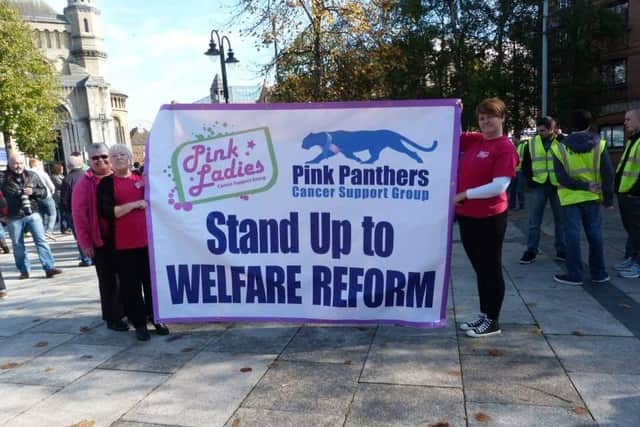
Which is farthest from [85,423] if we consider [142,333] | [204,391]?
[142,333]

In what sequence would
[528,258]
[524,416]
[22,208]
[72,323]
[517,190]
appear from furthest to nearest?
[517,190] → [22,208] → [528,258] → [72,323] → [524,416]

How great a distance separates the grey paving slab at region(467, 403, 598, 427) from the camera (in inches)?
106

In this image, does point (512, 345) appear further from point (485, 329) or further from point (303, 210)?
point (303, 210)

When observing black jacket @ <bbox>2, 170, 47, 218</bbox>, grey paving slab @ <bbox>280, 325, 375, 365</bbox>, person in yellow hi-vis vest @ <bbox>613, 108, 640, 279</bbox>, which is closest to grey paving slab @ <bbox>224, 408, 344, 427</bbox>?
grey paving slab @ <bbox>280, 325, 375, 365</bbox>

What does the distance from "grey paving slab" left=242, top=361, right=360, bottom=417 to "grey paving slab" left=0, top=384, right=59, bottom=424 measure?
4.94ft

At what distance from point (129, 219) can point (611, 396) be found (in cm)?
389

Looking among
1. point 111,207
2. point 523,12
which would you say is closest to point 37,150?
point 523,12

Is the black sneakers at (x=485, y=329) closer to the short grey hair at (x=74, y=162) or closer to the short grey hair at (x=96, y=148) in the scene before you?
the short grey hair at (x=96, y=148)

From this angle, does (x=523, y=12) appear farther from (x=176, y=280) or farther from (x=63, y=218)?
(x=176, y=280)

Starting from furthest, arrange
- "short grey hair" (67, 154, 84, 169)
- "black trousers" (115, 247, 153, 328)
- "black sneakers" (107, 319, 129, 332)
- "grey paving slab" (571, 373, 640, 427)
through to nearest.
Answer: "short grey hair" (67, 154, 84, 169)
"black sneakers" (107, 319, 129, 332)
"black trousers" (115, 247, 153, 328)
"grey paving slab" (571, 373, 640, 427)

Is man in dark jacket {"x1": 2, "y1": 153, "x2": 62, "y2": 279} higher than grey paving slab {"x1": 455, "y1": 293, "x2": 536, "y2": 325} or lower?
higher

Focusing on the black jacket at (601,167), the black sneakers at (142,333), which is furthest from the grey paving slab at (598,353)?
the black sneakers at (142,333)

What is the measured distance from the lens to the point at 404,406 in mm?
2961

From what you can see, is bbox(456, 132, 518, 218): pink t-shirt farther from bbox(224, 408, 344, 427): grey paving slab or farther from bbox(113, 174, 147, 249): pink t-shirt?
bbox(113, 174, 147, 249): pink t-shirt
